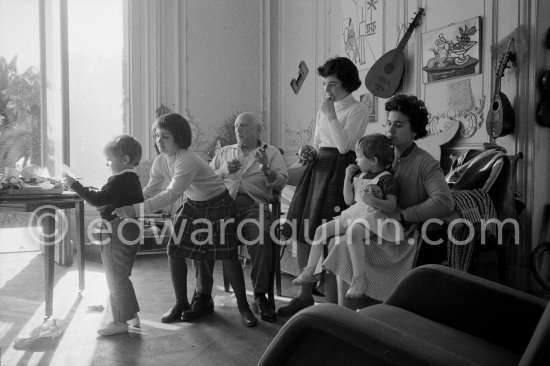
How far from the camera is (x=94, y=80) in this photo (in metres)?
5.38

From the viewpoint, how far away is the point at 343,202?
2867 millimetres

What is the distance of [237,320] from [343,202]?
91 centimetres

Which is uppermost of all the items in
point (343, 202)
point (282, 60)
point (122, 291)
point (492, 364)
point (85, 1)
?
point (85, 1)

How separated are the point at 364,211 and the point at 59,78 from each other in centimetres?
387

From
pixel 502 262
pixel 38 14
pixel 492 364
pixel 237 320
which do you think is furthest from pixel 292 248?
pixel 38 14

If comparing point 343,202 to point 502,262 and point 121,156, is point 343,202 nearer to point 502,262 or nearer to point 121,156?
point 502,262

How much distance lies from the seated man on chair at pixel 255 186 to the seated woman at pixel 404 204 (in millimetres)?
681

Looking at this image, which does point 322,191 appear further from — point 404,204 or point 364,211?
point 404,204

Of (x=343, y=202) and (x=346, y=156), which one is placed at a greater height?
(x=346, y=156)

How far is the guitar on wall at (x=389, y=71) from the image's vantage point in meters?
4.13

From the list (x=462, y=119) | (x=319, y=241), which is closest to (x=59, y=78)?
(x=319, y=241)

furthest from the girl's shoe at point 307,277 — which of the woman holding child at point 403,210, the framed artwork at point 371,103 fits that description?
the framed artwork at point 371,103

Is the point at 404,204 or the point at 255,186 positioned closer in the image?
the point at 404,204

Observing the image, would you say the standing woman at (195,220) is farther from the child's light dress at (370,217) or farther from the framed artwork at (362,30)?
the framed artwork at (362,30)
